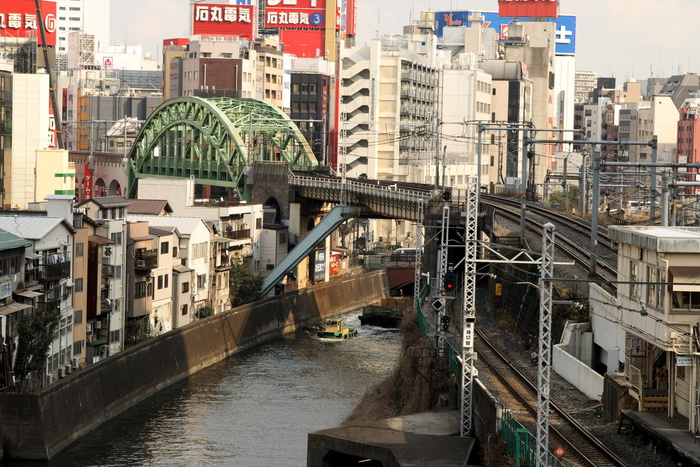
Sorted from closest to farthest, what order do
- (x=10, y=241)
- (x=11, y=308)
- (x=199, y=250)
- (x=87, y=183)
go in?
(x=11, y=308) → (x=10, y=241) → (x=199, y=250) → (x=87, y=183)

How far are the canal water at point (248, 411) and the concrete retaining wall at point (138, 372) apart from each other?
1.53ft

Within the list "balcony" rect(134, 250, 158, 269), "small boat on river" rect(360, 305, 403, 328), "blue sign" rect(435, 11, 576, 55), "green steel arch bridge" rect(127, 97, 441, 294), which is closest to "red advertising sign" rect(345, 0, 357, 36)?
"blue sign" rect(435, 11, 576, 55)

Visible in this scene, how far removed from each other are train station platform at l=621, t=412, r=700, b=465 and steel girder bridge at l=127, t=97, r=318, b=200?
163ft

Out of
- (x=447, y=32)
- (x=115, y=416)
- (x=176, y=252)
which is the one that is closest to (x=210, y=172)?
(x=176, y=252)

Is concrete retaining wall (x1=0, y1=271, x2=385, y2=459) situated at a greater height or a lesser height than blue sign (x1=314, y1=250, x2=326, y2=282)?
lesser

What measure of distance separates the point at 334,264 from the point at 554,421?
1962 inches

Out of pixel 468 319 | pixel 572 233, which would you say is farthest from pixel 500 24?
pixel 468 319

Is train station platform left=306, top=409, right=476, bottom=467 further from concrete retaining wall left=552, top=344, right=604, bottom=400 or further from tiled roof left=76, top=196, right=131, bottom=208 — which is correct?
tiled roof left=76, top=196, right=131, bottom=208

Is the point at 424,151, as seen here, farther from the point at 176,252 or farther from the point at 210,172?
the point at 176,252

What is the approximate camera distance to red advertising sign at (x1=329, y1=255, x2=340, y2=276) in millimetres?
75875

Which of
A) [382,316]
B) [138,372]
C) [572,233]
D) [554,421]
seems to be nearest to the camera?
[554,421]

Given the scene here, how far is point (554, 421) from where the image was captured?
88.3 feet

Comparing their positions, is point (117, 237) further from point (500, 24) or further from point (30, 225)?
point (500, 24)

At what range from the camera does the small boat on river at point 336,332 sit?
59125 mm
